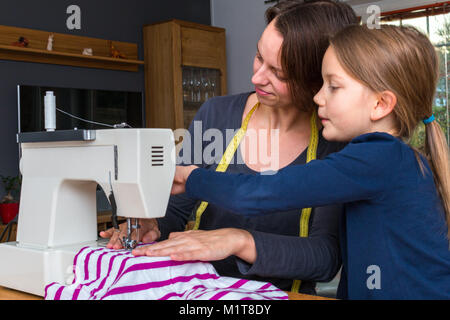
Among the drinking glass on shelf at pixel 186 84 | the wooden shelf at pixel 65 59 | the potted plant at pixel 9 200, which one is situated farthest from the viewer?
the drinking glass on shelf at pixel 186 84

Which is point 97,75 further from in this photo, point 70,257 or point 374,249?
point 374,249

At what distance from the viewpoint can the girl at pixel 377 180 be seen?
0.96 m

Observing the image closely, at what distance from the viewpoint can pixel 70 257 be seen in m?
1.11

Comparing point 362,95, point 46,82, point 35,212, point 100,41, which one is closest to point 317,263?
point 362,95

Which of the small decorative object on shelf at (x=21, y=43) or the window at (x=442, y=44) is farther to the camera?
the window at (x=442, y=44)

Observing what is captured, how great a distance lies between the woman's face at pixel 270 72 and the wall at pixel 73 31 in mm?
3024

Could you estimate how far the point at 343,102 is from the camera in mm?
1058

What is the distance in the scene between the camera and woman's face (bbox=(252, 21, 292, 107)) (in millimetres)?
1201

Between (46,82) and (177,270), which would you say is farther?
(46,82)

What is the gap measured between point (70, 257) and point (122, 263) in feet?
0.61

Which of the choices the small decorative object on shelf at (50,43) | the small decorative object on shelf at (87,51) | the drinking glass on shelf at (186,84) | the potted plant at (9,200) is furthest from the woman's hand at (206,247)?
the drinking glass on shelf at (186,84)

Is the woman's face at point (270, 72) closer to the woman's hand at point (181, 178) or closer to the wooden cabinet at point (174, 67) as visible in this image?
the woman's hand at point (181, 178)

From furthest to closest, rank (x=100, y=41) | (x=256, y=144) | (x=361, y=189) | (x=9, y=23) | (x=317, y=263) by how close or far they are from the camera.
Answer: (x=100, y=41)
(x=9, y=23)
(x=256, y=144)
(x=317, y=263)
(x=361, y=189)

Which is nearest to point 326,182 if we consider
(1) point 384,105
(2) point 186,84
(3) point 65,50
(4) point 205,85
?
(1) point 384,105
